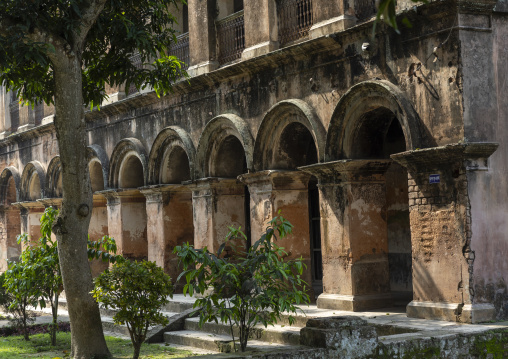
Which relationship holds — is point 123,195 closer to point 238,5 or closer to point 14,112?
point 238,5

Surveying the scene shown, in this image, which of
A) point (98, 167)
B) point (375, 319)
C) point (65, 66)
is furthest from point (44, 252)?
point (98, 167)

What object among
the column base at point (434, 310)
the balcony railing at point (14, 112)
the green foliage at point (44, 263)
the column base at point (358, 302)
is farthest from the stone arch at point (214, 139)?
the balcony railing at point (14, 112)

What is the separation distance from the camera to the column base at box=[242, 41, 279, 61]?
12.2 metres

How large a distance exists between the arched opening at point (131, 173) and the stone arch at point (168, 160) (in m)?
1.17

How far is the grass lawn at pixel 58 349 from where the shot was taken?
32.7 feet

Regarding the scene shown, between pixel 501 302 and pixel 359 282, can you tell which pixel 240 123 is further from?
pixel 501 302

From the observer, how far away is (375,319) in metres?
9.50

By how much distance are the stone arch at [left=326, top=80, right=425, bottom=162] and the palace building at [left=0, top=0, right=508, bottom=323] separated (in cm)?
2

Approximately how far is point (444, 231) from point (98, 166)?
10.5 metres

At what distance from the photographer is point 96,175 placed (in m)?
18.1

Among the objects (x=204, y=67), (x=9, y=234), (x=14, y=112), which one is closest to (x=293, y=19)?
(x=204, y=67)

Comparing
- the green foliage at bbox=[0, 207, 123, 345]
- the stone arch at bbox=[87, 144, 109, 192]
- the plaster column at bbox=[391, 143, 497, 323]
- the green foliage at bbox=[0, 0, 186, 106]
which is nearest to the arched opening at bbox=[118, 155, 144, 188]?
the stone arch at bbox=[87, 144, 109, 192]

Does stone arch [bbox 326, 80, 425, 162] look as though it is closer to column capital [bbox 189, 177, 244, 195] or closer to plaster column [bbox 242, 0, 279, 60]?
plaster column [bbox 242, 0, 279, 60]

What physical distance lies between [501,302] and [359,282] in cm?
209
